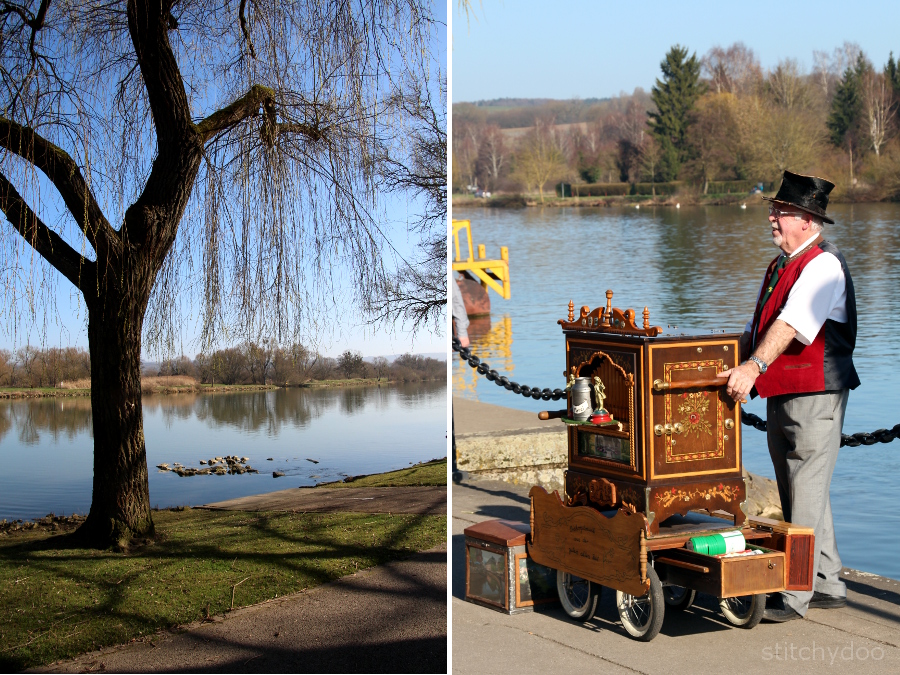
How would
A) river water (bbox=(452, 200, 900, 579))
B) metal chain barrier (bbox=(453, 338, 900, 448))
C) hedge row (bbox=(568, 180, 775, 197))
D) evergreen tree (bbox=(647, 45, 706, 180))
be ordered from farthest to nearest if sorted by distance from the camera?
1. evergreen tree (bbox=(647, 45, 706, 180))
2. hedge row (bbox=(568, 180, 775, 197))
3. river water (bbox=(452, 200, 900, 579))
4. metal chain barrier (bbox=(453, 338, 900, 448))

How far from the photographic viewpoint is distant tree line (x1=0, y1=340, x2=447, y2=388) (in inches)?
148

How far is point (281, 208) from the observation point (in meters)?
4.09

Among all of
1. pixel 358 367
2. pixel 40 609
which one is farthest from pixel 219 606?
pixel 358 367

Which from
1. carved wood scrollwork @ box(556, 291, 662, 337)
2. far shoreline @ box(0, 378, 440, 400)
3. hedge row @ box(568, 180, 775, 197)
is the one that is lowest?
far shoreline @ box(0, 378, 440, 400)

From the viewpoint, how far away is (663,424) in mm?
4133

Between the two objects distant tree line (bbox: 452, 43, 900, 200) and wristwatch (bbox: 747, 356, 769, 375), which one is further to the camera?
distant tree line (bbox: 452, 43, 900, 200)

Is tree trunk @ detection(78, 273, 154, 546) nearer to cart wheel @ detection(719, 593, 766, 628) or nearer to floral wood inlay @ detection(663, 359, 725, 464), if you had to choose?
floral wood inlay @ detection(663, 359, 725, 464)

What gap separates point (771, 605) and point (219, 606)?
2.24 m

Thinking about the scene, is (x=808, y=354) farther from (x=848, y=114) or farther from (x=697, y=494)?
(x=848, y=114)

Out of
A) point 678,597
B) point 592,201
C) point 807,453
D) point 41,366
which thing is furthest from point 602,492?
point 592,201

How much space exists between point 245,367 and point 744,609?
7.24ft

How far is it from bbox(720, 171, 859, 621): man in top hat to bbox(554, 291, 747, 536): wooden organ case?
0.13 meters

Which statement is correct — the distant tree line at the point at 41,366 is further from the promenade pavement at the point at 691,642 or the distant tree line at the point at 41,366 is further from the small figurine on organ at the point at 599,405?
the small figurine on organ at the point at 599,405

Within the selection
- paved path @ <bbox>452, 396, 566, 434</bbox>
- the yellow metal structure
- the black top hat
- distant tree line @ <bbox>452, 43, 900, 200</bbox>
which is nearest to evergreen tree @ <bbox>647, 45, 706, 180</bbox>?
distant tree line @ <bbox>452, 43, 900, 200</bbox>
